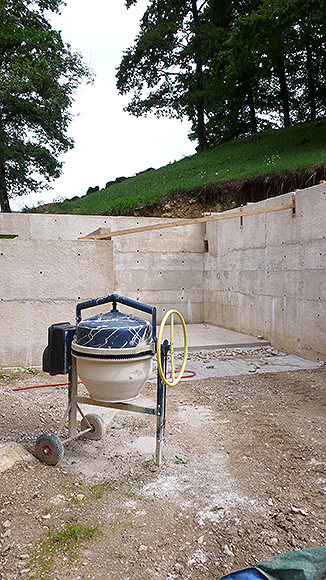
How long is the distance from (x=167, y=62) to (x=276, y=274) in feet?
66.6

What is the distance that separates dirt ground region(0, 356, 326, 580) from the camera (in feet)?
6.72

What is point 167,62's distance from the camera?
22.7 m

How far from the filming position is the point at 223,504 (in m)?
2.53

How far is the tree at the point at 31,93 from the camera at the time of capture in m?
14.7

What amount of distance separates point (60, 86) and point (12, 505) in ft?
55.2

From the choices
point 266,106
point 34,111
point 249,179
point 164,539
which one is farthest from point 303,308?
point 266,106

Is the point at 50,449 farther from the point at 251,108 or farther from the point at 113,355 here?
the point at 251,108

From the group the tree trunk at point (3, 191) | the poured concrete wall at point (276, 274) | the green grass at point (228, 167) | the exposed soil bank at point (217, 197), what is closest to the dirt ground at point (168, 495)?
the poured concrete wall at point (276, 274)

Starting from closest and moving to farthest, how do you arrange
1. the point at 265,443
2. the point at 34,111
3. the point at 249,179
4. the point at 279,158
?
1. the point at 265,443
2. the point at 249,179
3. the point at 279,158
4. the point at 34,111

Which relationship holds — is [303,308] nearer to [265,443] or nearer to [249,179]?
[265,443]

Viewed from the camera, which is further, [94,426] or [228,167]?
[228,167]

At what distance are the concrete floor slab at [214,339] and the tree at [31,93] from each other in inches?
423

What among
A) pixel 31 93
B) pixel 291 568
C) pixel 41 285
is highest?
pixel 31 93

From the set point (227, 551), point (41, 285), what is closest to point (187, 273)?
point (41, 285)
